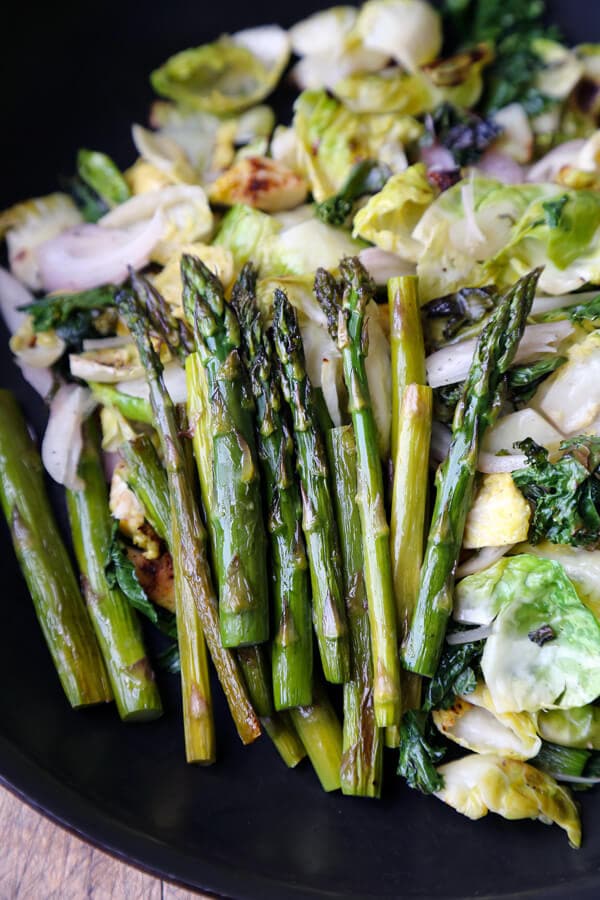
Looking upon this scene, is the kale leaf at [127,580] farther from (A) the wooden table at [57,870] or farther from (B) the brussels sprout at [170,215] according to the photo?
(B) the brussels sprout at [170,215]

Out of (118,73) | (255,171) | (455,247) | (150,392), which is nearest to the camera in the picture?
(150,392)

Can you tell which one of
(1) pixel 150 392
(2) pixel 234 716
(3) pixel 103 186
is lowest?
(2) pixel 234 716

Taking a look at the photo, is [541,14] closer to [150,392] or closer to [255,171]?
[255,171]

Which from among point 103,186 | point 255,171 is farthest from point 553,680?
point 103,186

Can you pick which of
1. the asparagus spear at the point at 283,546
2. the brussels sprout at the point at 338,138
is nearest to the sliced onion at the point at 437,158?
the brussels sprout at the point at 338,138

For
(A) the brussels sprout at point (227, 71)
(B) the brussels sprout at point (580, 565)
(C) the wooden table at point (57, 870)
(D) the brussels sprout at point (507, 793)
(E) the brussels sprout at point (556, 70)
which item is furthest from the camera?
(A) the brussels sprout at point (227, 71)

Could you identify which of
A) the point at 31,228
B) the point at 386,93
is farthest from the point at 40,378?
the point at 386,93

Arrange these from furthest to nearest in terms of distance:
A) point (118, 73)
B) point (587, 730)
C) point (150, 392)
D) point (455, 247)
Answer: point (118, 73), point (455, 247), point (150, 392), point (587, 730)
